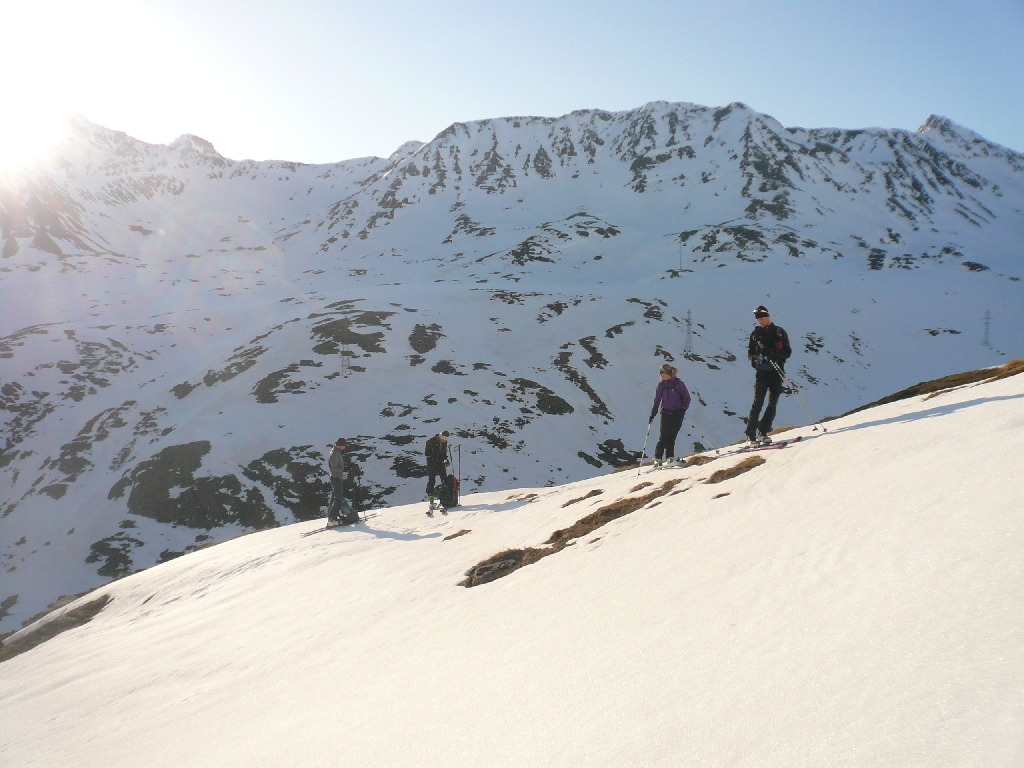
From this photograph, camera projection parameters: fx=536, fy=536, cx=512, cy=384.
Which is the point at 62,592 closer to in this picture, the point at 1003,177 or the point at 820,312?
the point at 820,312

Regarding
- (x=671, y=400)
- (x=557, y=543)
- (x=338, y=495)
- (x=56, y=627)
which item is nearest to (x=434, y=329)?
(x=338, y=495)

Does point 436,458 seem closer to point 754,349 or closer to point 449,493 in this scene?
point 449,493

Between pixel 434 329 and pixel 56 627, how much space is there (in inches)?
1479

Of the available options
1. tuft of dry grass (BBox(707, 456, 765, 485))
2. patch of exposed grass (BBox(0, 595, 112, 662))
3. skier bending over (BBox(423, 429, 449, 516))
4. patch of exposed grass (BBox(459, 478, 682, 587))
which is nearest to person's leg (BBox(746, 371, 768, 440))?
tuft of dry grass (BBox(707, 456, 765, 485))

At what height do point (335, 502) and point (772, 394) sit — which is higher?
point (772, 394)

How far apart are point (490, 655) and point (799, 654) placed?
251 centimetres

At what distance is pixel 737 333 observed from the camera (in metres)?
56.6

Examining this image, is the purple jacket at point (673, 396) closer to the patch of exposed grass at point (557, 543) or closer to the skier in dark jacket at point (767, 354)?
the skier in dark jacket at point (767, 354)

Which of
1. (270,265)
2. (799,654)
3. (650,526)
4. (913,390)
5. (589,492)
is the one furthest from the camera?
(270,265)

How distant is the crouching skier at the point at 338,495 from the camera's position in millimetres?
14969

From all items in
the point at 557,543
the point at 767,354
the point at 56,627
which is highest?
the point at 767,354

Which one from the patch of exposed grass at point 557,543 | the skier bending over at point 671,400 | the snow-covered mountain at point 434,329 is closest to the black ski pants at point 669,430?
the skier bending over at point 671,400

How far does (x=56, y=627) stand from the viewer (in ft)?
41.6

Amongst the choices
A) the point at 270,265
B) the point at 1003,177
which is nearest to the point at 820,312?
the point at 270,265
